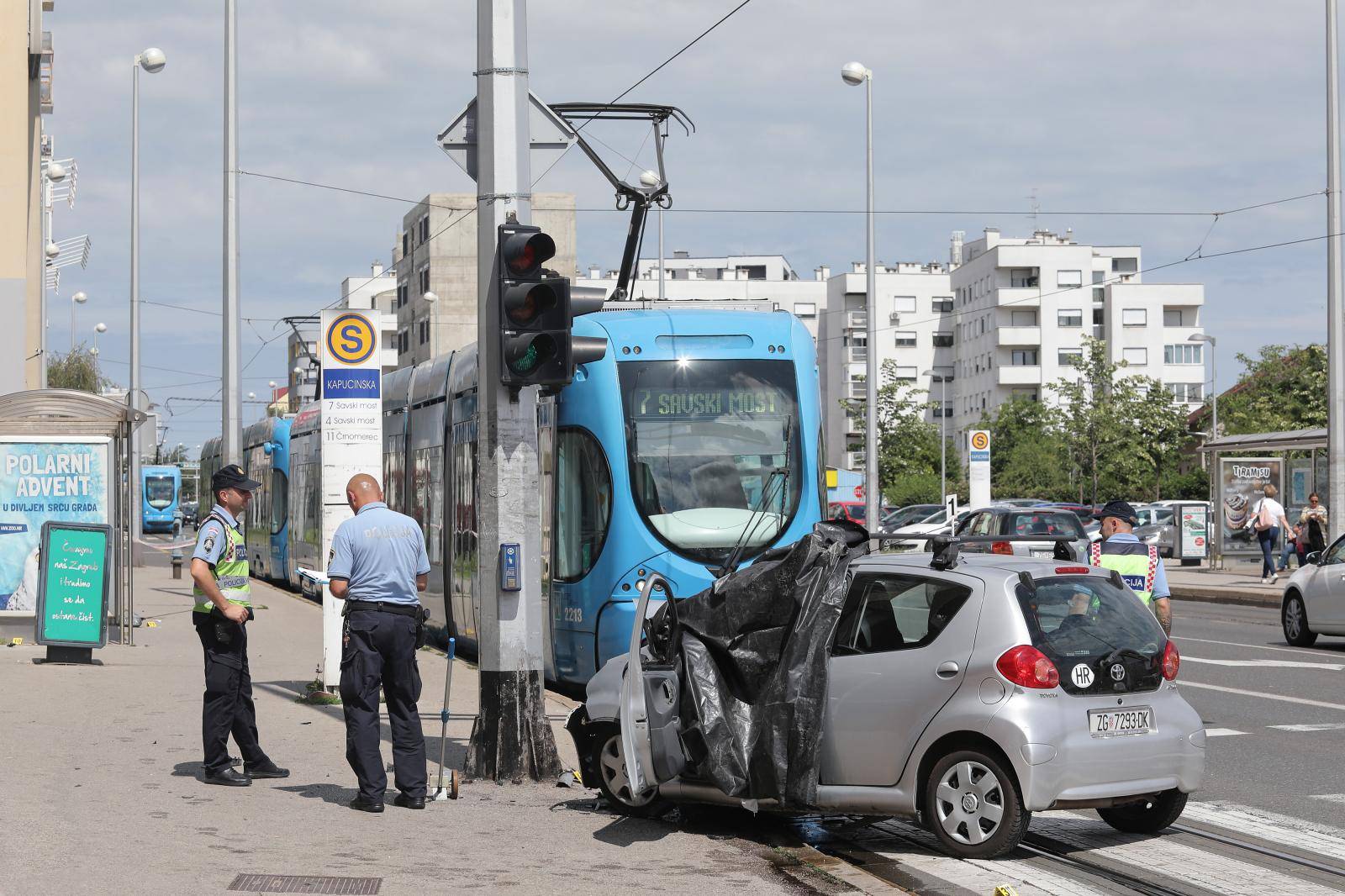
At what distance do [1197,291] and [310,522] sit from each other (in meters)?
93.0

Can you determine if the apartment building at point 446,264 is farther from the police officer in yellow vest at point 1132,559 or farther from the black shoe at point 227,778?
the black shoe at point 227,778

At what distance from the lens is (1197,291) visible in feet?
374

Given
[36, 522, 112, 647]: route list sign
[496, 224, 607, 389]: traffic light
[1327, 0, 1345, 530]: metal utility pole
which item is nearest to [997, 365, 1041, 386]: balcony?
[1327, 0, 1345, 530]: metal utility pole

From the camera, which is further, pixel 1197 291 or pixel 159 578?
pixel 1197 291

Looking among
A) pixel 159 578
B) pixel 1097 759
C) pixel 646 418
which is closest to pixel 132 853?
pixel 1097 759

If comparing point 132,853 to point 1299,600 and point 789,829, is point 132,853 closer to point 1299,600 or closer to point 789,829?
point 789,829

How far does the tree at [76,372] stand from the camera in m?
69.9

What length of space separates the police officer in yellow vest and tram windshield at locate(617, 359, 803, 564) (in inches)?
132

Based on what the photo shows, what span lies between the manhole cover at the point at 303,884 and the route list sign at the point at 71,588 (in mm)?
10747

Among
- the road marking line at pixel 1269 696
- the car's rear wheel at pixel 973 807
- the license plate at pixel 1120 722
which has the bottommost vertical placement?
the road marking line at pixel 1269 696

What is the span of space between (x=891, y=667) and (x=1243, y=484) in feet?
105

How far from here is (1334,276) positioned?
97.0 ft

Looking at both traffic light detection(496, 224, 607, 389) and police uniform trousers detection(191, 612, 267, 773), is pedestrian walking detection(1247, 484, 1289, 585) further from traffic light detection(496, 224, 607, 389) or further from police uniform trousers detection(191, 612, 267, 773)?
police uniform trousers detection(191, 612, 267, 773)

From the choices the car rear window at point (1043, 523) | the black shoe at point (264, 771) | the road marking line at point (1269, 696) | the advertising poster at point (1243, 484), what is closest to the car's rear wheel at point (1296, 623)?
the road marking line at point (1269, 696)
